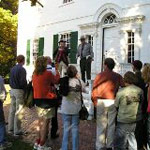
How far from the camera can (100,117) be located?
7.25 meters

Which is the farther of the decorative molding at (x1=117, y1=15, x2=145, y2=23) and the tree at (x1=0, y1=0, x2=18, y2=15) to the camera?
the tree at (x1=0, y1=0, x2=18, y2=15)

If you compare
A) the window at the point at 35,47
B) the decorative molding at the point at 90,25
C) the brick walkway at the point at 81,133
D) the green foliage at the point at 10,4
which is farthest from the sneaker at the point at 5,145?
the green foliage at the point at 10,4

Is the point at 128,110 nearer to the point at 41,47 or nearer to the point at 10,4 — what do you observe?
the point at 41,47

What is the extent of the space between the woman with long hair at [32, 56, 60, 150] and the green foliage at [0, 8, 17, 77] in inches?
843

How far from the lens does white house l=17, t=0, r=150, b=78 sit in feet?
49.9

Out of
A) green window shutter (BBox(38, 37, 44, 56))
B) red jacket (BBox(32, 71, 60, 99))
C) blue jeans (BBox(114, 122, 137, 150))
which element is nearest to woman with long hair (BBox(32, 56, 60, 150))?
red jacket (BBox(32, 71, 60, 99))

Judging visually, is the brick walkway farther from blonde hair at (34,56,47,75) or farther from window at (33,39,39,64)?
window at (33,39,39,64)

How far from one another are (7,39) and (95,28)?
14021 mm

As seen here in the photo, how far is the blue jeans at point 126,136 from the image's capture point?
6.71 m

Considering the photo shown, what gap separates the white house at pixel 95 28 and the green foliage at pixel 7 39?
5128mm

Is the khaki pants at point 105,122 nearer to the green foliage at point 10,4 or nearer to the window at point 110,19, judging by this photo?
the window at point 110,19

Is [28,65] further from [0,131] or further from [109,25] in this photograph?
[0,131]

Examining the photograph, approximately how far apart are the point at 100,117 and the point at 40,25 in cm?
1538

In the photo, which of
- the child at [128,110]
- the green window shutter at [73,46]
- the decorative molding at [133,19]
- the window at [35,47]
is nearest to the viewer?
the child at [128,110]
